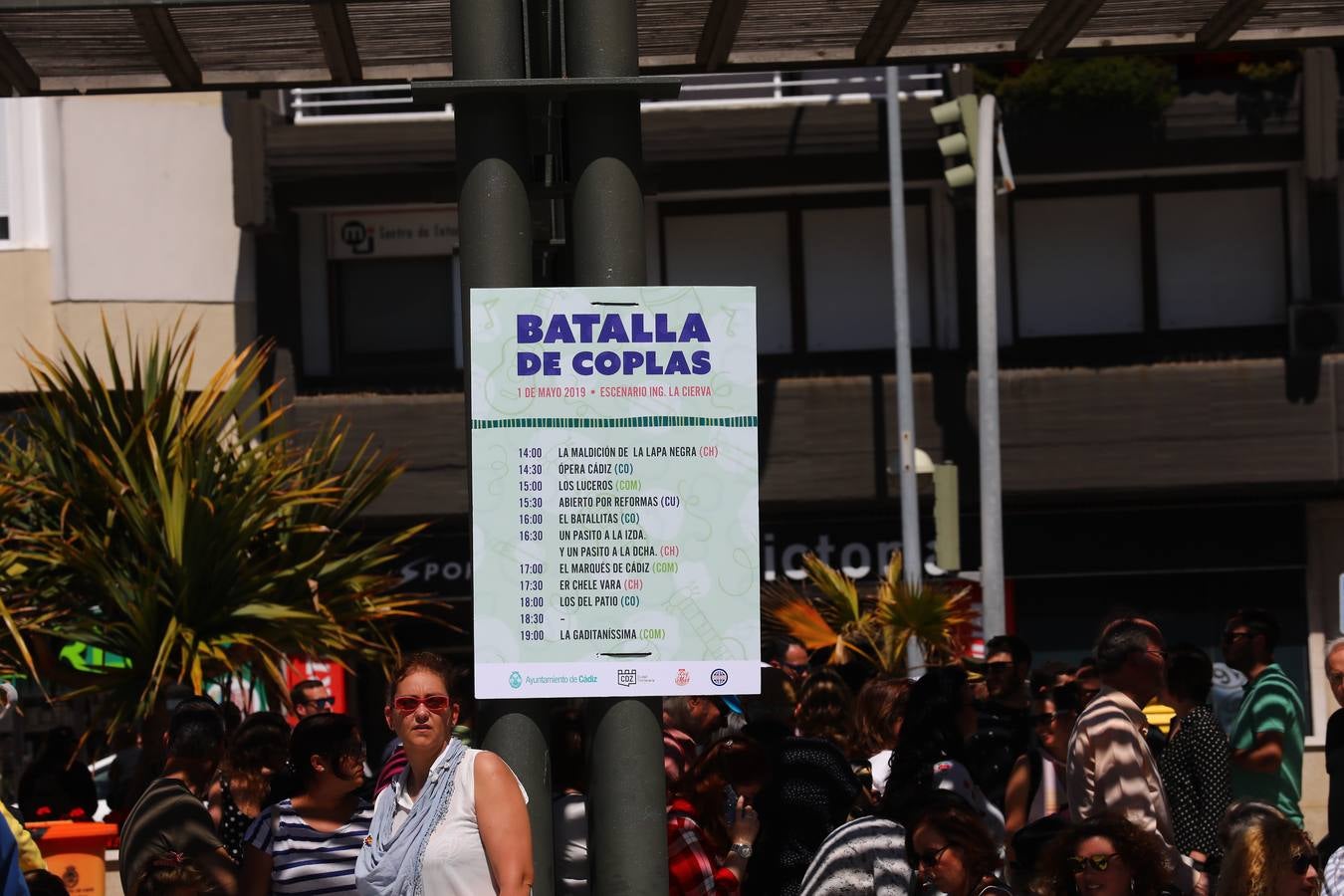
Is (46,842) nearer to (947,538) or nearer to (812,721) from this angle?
(812,721)

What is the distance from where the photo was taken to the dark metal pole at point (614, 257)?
4531 mm

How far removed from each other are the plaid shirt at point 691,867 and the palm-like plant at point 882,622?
313 inches

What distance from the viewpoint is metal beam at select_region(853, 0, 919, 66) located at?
5.92m

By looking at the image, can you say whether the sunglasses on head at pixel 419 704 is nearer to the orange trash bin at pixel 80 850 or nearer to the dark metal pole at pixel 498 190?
the dark metal pole at pixel 498 190

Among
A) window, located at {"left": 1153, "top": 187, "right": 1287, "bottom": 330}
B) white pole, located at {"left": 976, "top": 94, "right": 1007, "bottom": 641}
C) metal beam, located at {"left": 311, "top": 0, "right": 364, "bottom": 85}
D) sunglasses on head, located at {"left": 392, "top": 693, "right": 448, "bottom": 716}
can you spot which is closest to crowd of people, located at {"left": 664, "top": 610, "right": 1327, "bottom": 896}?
sunglasses on head, located at {"left": 392, "top": 693, "right": 448, "bottom": 716}

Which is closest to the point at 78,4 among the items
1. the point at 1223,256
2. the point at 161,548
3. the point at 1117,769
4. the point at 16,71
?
the point at 16,71

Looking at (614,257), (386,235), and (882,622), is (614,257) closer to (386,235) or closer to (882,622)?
(882,622)

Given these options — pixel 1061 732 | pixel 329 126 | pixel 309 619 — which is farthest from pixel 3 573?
pixel 329 126

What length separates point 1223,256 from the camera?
2322cm

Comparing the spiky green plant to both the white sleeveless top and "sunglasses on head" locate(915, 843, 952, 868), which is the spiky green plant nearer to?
"sunglasses on head" locate(915, 843, 952, 868)

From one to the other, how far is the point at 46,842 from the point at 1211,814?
17.5ft

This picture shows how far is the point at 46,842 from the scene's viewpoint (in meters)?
9.13

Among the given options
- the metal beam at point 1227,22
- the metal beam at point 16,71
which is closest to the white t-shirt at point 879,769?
the metal beam at point 1227,22

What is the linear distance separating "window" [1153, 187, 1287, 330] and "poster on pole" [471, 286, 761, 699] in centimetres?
1976
